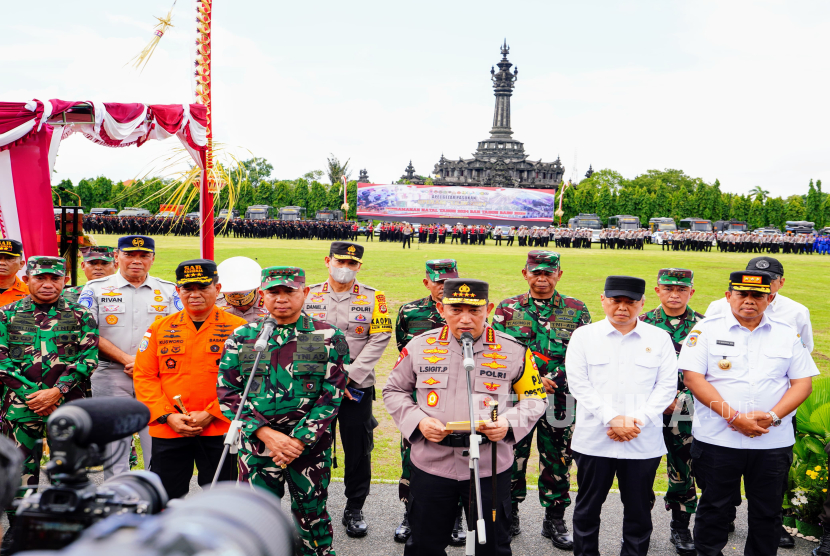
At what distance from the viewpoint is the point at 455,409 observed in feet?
11.7

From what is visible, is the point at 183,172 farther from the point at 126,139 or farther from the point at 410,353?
the point at 410,353

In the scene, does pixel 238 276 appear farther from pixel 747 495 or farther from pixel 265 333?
pixel 747 495

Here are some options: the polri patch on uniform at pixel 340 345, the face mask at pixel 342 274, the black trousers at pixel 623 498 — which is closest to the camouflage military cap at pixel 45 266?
the face mask at pixel 342 274

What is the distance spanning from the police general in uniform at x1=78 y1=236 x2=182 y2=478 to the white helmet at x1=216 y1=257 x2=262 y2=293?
0.54 metres

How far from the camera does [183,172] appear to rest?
890 centimetres

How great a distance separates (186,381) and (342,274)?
1487 mm

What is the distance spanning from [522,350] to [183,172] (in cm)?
679

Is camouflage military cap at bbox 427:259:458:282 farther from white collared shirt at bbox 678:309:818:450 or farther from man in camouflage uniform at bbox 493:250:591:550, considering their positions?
white collared shirt at bbox 678:309:818:450

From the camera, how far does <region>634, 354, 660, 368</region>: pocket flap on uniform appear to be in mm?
4004

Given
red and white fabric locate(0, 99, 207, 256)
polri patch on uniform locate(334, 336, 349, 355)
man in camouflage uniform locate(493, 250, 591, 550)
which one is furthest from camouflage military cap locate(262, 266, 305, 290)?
red and white fabric locate(0, 99, 207, 256)

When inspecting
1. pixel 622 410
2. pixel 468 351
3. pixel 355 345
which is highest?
pixel 468 351

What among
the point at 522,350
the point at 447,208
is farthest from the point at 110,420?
the point at 447,208

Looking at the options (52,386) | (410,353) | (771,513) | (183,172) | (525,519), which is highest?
(183,172)

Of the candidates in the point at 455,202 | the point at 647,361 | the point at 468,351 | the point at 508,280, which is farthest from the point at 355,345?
the point at 455,202
